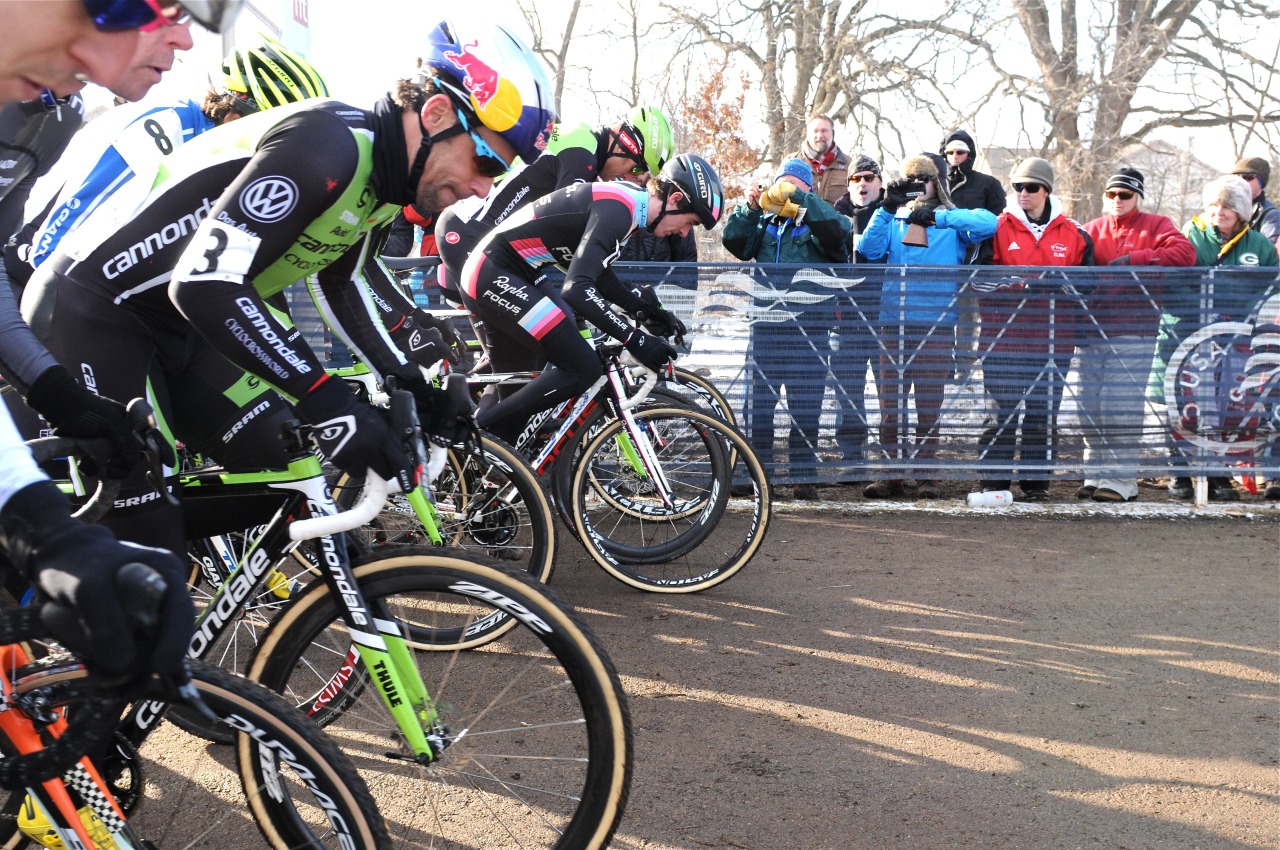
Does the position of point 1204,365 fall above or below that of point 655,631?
above

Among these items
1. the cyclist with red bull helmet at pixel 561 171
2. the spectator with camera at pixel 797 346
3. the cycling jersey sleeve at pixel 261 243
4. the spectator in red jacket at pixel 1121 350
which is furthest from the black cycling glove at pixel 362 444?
the spectator in red jacket at pixel 1121 350

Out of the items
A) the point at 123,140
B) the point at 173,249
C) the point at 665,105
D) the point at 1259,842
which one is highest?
the point at 665,105

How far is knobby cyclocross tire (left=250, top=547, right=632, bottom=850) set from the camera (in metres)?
2.41

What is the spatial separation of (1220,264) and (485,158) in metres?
6.39

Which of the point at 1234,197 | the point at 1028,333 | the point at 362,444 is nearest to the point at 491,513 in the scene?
the point at 362,444

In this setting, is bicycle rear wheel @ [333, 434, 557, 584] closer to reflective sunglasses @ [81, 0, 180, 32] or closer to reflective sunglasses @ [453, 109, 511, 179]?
reflective sunglasses @ [453, 109, 511, 179]

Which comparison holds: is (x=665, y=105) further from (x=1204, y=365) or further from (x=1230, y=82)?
(x=1204, y=365)

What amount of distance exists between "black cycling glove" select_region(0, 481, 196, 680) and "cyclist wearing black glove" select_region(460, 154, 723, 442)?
3.75 meters

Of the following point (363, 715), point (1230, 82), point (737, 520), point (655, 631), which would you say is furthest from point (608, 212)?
point (1230, 82)

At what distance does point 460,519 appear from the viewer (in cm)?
471

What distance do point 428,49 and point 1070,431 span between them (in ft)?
18.9

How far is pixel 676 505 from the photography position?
556 centimetres

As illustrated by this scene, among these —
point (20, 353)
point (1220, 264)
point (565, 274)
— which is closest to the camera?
point (20, 353)

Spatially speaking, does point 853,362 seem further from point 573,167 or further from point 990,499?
point 573,167
